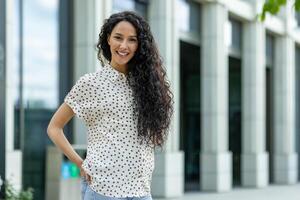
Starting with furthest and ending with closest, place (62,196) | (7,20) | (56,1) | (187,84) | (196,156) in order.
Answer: (187,84) < (196,156) < (56,1) < (62,196) < (7,20)

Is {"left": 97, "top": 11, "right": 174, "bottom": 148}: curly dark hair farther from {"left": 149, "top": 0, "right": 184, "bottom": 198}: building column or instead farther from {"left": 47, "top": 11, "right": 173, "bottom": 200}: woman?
{"left": 149, "top": 0, "right": 184, "bottom": 198}: building column

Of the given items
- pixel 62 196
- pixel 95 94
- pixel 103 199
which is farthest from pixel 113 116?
pixel 62 196

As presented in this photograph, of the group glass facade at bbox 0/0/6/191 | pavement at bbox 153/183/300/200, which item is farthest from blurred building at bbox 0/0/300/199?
pavement at bbox 153/183/300/200

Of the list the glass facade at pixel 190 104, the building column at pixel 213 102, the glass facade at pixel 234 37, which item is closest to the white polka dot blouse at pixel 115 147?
the building column at pixel 213 102

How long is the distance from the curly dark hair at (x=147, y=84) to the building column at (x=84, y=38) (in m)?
12.2

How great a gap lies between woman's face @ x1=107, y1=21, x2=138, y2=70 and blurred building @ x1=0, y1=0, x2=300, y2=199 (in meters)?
9.31

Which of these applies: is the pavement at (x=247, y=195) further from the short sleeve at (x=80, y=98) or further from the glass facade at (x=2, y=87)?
the short sleeve at (x=80, y=98)

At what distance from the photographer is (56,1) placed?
1579 cm

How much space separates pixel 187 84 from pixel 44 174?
14051mm

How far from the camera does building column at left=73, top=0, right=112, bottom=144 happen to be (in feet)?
51.7

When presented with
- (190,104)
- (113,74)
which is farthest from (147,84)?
(190,104)

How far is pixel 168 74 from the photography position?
19.3 meters

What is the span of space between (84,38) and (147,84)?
1251cm

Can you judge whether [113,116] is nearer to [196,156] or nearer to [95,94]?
[95,94]
